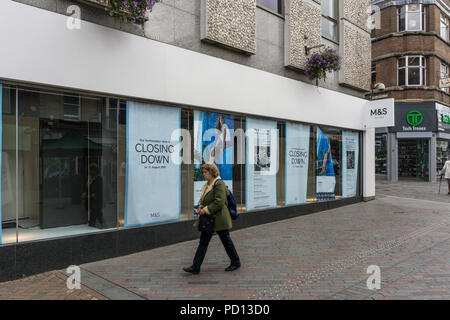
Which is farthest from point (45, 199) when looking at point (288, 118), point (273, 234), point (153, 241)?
point (288, 118)

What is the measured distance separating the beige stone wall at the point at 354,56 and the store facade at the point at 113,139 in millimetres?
3830

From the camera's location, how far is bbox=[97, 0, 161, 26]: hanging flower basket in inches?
217

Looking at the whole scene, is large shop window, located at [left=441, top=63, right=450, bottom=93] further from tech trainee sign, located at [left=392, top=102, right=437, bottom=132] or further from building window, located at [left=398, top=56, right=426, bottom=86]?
tech trainee sign, located at [left=392, top=102, right=437, bottom=132]

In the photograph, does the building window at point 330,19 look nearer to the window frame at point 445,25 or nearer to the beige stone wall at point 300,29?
the beige stone wall at point 300,29

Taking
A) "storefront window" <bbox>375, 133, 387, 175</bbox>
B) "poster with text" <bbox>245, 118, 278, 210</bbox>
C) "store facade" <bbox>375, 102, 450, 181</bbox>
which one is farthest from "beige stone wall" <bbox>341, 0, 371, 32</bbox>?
"storefront window" <bbox>375, 133, 387, 175</bbox>

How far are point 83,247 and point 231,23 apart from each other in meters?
5.56

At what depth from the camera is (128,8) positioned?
5.64 metres

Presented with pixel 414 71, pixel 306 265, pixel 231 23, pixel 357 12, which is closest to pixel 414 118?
pixel 414 71

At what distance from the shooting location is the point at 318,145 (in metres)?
11.1

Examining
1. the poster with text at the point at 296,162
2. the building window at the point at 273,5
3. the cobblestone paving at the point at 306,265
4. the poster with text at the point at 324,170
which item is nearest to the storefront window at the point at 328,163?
the poster with text at the point at 324,170

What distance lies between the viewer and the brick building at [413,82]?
2323 centimetres

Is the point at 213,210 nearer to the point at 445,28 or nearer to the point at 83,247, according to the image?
the point at 83,247

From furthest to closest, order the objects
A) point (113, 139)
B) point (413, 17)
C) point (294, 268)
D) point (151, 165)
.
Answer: point (413, 17), point (151, 165), point (113, 139), point (294, 268)
